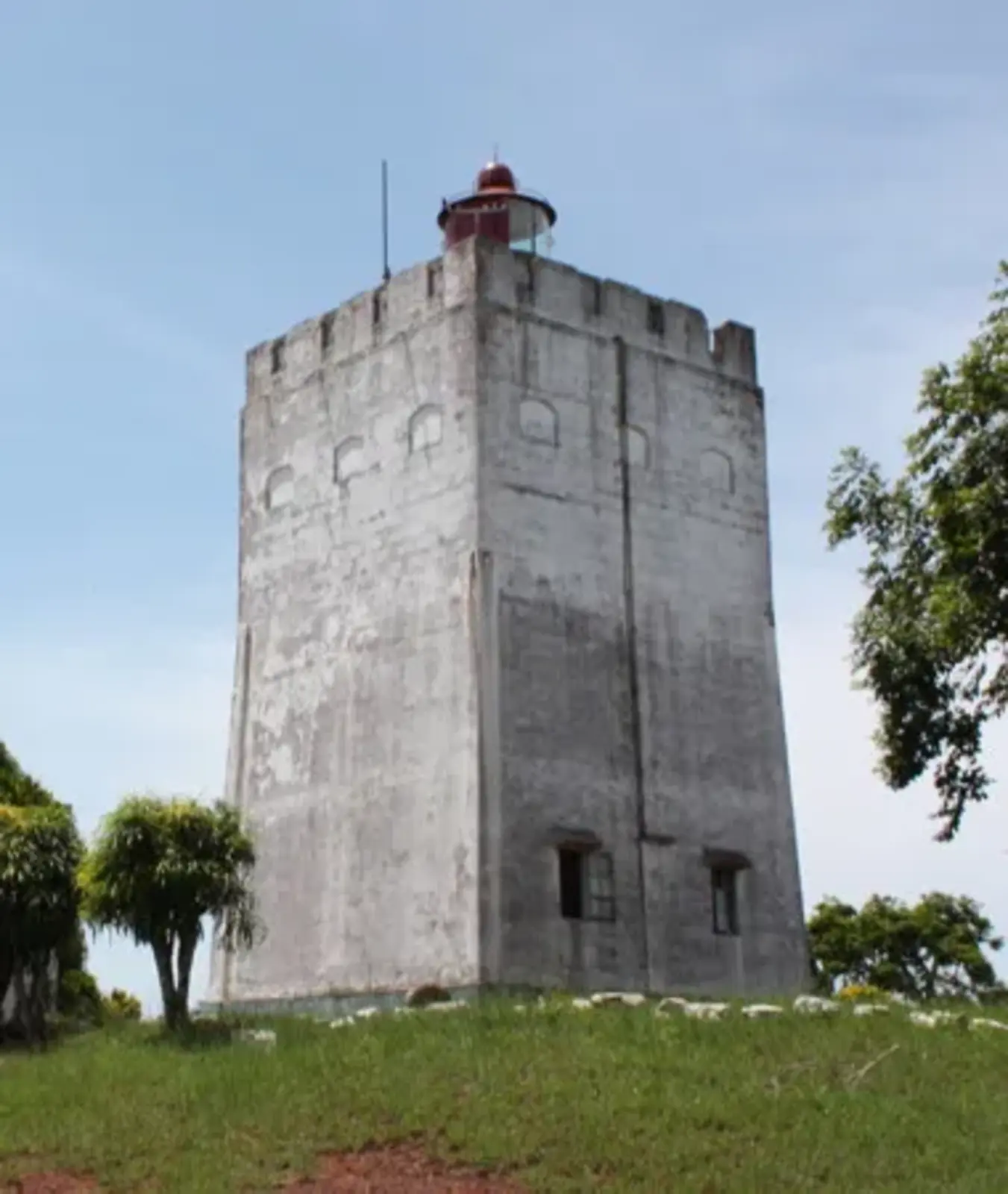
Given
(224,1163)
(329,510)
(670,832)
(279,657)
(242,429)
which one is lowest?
(224,1163)

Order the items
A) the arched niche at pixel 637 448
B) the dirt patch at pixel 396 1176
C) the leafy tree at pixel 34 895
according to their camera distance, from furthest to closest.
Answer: the arched niche at pixel 637 448
the leafy tree at pixel 34 895
the dirt patch at pixel 396 1176

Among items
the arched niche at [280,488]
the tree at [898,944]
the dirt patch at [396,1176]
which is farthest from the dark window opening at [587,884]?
the tree at [898,944]

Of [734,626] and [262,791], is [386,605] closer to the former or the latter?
[262,791]

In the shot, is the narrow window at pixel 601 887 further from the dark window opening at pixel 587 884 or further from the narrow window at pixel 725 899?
the narrow window at pixel 725 899

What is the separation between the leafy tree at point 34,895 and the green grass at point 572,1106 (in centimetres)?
421

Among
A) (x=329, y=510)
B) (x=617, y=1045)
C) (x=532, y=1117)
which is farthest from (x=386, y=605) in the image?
(x=532, y=1117)

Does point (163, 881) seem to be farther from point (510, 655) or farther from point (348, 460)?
point (348, 460)

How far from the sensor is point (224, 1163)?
12.6 m

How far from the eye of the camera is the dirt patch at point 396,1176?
39.4ft

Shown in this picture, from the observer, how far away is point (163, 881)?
18.5 m

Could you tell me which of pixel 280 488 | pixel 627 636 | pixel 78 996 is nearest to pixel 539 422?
pixel 627 636

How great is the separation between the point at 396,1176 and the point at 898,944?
33628 mm

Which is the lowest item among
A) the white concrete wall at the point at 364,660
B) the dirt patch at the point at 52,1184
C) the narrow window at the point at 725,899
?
the dirt patch at the point at 52,1184

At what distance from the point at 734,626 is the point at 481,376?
16.0ft
